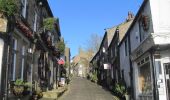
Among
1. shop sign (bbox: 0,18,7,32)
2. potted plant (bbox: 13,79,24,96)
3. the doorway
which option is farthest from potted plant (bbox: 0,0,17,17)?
the doorway

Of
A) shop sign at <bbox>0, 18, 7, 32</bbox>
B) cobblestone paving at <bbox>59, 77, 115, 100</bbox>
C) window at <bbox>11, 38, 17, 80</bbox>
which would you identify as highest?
shop sign at <bbox>0, 18, 7, 32</bbox>

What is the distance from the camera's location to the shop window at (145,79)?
743 inches

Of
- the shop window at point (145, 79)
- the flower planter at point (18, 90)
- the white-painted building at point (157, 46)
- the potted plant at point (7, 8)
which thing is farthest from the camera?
the shop window at point (145, 79)

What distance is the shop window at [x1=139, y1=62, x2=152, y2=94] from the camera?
743 inches

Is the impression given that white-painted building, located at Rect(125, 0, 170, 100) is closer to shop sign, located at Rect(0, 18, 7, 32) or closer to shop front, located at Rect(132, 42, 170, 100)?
shop front, located at Rect(132, 42, 170, 100)

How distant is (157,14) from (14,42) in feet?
26.9

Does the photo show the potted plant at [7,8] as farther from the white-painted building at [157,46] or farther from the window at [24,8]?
the white-painted building at [157,46]

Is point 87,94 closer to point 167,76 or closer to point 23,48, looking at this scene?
point 23,48

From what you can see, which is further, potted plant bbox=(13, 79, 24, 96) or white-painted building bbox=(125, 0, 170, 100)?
white-painted building bbox=(125, 0, 170, 100)

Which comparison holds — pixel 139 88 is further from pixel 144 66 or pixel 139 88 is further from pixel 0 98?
pixel 0 98

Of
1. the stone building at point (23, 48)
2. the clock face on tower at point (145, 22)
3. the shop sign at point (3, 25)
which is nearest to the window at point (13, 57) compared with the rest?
the stone building at point (23, 48)

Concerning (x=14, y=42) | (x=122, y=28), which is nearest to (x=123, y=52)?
(x=122, y=28)

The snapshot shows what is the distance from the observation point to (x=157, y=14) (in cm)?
1703

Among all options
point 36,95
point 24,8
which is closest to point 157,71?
point 36,95
